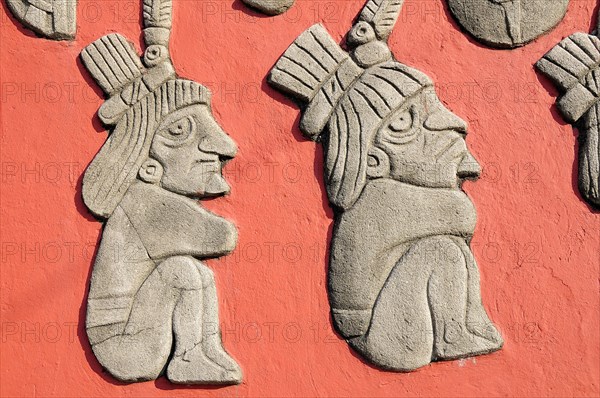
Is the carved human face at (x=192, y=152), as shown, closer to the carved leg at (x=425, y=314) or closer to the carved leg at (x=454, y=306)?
the carved leg at (x=425, y=314)

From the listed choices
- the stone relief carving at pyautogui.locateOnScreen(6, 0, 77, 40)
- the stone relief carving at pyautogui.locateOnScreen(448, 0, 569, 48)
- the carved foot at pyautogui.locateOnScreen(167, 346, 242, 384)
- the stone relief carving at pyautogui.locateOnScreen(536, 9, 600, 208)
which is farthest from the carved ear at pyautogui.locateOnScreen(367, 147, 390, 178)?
the stone relief carving at pyautogui.locateOnScreen(6, 0, 77, 40)

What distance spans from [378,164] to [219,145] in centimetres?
79

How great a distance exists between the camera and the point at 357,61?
403cm

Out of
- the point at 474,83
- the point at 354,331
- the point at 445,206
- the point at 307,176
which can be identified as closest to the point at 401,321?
the point at 354,331

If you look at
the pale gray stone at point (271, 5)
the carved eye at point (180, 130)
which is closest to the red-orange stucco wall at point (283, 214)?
the pale gray stone at point (271, 5)

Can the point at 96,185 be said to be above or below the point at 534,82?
below

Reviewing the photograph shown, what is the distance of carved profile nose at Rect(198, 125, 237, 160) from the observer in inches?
158

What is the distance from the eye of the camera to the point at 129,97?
4047 millimetres

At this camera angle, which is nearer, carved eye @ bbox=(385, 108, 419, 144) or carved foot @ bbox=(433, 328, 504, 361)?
carved foot @ bbox=(433, 328, 504, 361)

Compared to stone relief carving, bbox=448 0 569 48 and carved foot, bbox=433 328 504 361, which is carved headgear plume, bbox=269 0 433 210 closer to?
stone relief carving, bbox=448 0 569 48

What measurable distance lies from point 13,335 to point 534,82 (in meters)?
2.84

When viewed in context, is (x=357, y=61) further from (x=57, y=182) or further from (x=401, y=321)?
(x=57, y=182)

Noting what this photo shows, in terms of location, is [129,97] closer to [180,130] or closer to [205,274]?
[180,130]

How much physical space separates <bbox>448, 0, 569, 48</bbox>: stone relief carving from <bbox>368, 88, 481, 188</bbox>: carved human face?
447 mm
